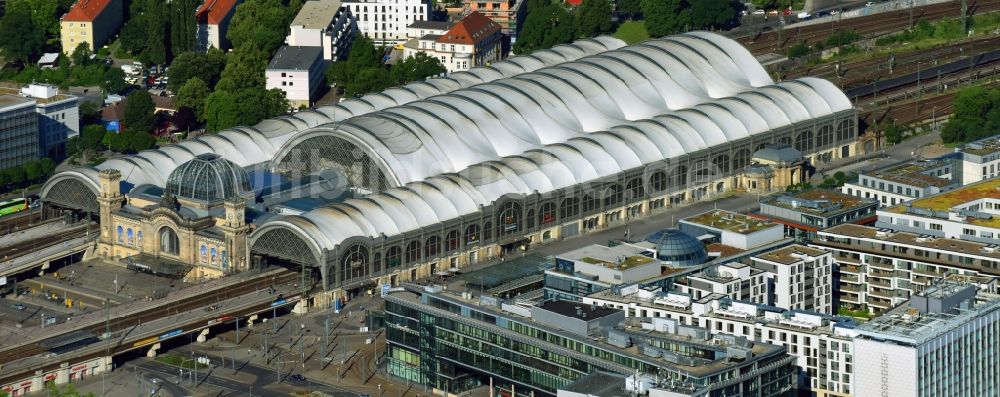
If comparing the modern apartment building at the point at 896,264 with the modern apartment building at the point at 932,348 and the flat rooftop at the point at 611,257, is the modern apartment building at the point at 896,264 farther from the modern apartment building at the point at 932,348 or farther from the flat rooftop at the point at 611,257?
the flat rooftop at the point at 611,257

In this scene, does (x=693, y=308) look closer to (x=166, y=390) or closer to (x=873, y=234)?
(x=873, y=234)

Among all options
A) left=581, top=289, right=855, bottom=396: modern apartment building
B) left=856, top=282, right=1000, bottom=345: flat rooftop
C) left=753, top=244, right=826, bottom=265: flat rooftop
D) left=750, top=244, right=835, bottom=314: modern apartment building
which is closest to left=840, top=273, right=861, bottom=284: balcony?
left=750, top=244, right=835, bottom=314: modern apartment building

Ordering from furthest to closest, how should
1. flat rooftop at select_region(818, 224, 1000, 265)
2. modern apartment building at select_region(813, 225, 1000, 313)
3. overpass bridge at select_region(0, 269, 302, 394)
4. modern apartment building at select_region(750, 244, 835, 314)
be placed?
flat rooftop at select_region(818, 224, 1000, 265) → modern apartment building at select_region(813, 225, 1000, 313) → modern apartment building at select_region(750, 244, 835, 314) → overpass bridge at select_region(0, 269, 302, 394)

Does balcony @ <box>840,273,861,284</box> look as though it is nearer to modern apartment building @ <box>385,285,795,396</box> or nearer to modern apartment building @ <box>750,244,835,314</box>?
modern apartment building @ <box>750,244,835,314</box>

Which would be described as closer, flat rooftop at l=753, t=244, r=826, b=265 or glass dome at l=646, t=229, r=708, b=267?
flat rooftop at l=753, t=244, r=826, b=265

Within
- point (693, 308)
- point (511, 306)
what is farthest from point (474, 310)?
point (693, 308)

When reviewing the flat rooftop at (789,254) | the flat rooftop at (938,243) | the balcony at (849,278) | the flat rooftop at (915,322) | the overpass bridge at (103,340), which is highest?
the flat rooftop at (938,243)

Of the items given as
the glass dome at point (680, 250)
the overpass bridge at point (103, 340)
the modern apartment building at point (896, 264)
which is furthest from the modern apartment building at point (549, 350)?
the modern apartment building at point (896, 264)

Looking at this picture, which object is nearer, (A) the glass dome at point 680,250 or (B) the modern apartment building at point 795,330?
(B) the modern apartment building at point 795,330
